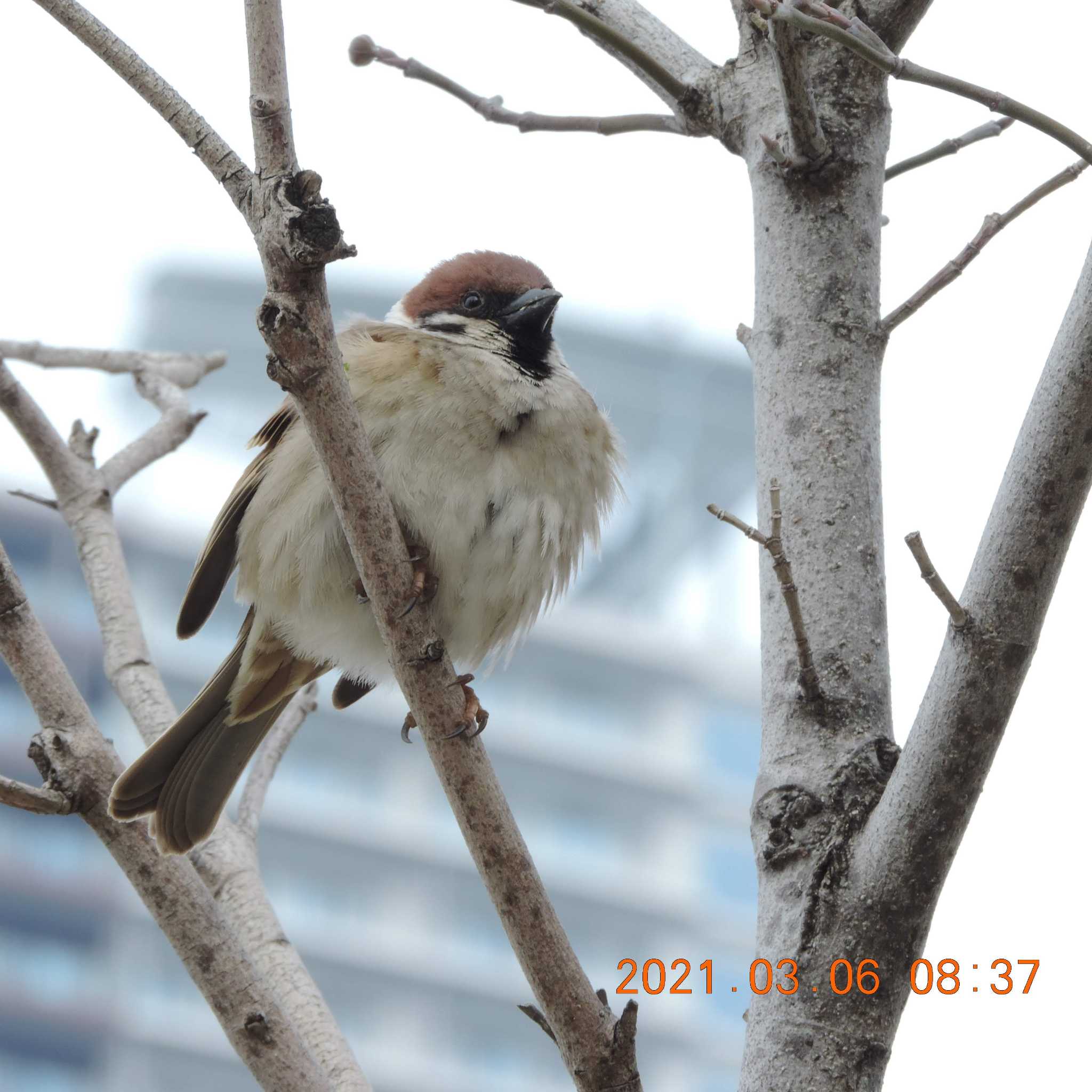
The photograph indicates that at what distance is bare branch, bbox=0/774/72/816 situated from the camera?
179 centimetres

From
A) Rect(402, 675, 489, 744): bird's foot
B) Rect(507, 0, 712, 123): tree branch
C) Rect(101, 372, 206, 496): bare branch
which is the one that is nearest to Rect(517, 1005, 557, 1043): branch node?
Rect(402, 675, 489, 744): bird's foot

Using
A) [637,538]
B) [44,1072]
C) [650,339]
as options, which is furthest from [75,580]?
[650,339]

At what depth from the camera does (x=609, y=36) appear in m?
1.84

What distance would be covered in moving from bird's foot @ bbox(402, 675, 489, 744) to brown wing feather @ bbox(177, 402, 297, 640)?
55 cm

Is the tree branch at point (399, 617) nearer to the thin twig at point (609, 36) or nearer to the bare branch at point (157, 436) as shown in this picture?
the thin twig at point (609, 36)

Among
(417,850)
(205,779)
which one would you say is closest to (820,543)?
(205,779)

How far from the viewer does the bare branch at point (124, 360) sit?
305 cm

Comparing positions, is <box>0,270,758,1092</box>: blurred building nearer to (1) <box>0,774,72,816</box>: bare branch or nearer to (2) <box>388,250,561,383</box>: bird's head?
(2) <box>388,250,561,383</box>: bird's head

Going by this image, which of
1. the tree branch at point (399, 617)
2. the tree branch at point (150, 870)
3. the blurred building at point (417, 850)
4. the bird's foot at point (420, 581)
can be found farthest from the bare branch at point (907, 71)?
the blurred building at point (417, 850)

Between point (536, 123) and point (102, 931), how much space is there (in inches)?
1707

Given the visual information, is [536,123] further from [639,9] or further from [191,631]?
[191,631]

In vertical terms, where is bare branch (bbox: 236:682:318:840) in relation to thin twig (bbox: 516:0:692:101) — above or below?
below

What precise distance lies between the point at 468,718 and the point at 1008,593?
0.70 metres

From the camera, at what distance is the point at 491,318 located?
3.16m
